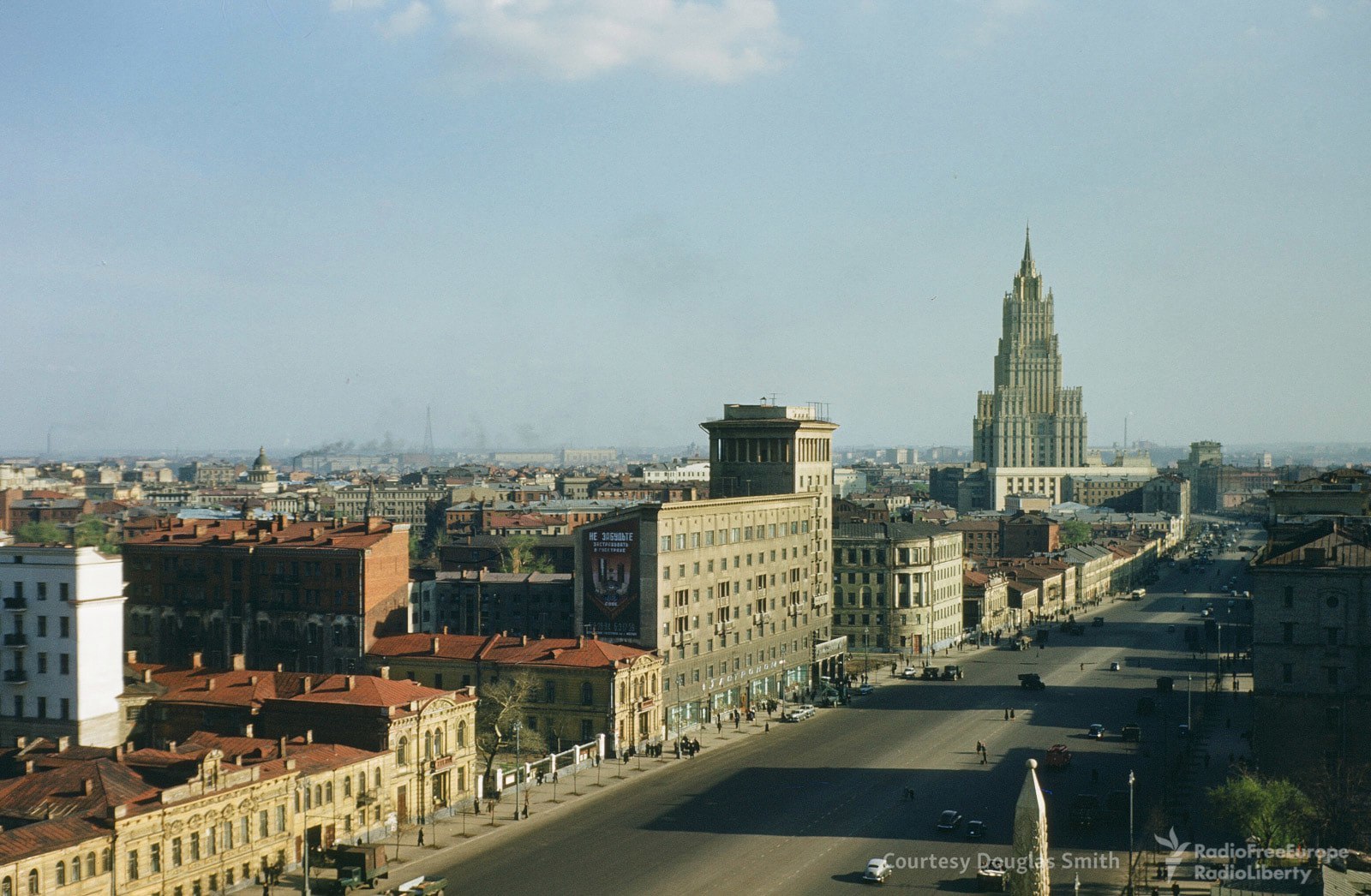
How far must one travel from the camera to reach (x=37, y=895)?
60.2 metres

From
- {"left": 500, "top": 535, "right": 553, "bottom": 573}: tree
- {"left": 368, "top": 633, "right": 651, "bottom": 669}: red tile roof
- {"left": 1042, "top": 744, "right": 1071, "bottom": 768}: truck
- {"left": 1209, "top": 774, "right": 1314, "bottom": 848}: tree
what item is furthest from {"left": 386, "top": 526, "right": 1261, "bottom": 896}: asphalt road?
{"left": 500, "top": 535, "right": 553, "bottom": 573}: tree

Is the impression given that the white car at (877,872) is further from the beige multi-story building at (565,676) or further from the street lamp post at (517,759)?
the beige multi-story building at (565,676)

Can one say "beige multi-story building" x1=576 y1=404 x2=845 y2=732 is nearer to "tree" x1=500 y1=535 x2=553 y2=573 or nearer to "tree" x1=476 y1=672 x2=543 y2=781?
"tree" x1=476 y1=672 x2=543 y2=781

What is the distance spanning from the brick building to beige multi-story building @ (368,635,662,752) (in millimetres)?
9421

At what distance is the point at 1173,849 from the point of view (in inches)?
3022

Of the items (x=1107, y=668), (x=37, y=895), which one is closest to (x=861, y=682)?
(x=1107, y=668)

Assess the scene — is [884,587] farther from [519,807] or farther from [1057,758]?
[519,807]

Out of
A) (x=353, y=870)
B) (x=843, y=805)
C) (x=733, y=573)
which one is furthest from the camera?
(x=733, y=573)

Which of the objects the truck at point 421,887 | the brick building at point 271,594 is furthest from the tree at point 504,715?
the truck at point 421,887

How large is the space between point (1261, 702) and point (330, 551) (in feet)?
233

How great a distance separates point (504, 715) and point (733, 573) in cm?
3385

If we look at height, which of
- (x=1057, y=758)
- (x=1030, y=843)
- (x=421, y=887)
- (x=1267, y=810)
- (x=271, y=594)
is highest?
(x=271, y=594)

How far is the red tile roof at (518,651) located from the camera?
104m

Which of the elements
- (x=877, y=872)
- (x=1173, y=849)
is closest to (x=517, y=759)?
(x=877, y=872)
